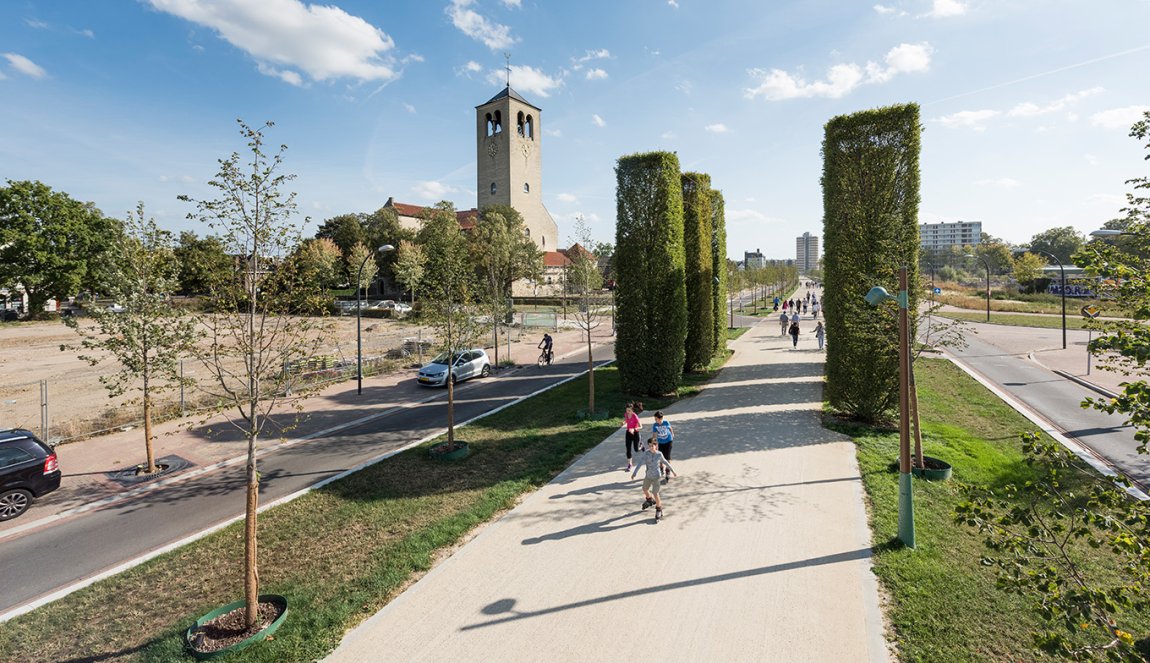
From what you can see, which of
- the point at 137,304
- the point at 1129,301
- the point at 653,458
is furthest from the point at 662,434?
the point at 137,304

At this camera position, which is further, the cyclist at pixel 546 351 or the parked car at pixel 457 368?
the cyclist at pixel 546 351

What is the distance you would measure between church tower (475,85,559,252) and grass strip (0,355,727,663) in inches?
2582

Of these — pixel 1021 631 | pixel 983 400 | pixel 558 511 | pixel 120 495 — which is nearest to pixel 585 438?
pixel 558 511

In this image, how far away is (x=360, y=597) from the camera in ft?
22.6

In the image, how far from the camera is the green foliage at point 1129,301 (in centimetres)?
343

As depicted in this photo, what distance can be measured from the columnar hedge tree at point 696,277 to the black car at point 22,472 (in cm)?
2008

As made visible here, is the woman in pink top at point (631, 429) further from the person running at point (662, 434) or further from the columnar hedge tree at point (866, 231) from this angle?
the columnar hedge tree at point (866, 231)

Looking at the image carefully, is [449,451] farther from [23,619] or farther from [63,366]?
[63,366]

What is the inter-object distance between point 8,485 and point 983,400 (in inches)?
997

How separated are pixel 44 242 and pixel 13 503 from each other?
179ft

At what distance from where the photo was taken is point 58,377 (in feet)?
75.8

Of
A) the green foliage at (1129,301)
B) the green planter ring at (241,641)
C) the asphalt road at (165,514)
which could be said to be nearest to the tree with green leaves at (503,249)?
the asphalt road at (165,514)

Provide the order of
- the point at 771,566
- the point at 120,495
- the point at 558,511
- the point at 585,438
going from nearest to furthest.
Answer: the point at 771,566, the point at 558,511, the point at 120,495, the point at 585,438

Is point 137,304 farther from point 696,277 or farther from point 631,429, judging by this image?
point 696,277
